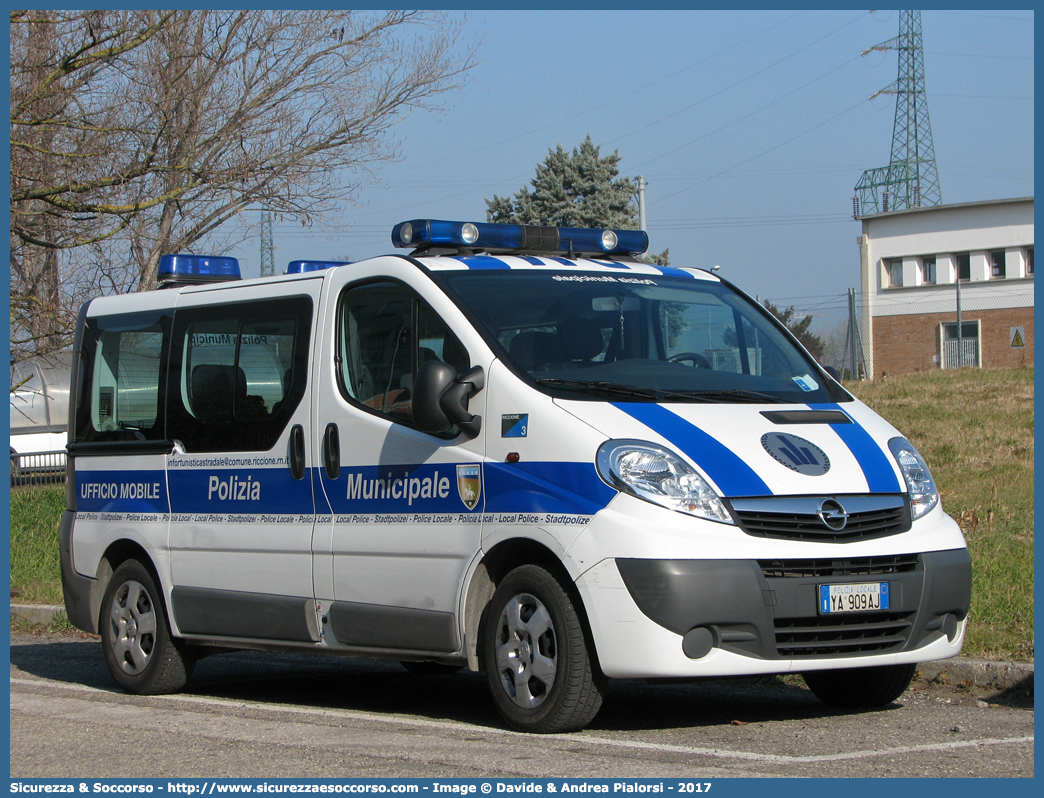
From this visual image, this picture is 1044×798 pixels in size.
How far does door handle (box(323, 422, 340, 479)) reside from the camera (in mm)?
7039

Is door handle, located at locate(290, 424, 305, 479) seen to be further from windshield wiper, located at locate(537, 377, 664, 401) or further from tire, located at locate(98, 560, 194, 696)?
windshield wiper, located at locate(537, 377, 664, 401)

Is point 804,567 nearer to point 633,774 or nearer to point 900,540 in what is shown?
point 900,540

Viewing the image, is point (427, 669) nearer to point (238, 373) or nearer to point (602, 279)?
point (238, 373)

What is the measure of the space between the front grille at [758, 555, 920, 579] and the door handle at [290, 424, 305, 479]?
2641 millimetres

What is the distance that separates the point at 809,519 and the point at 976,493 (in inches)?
348

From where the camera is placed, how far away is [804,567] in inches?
229

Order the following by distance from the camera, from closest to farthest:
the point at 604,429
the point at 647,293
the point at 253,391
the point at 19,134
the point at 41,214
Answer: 1. the point at 604,429
2. the point at 647,293
3. the point at 253,391
4. the point at 41,214
5. the point at 19,134

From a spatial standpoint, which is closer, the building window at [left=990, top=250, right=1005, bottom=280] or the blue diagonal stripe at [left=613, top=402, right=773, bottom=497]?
the blue diagonal stripe at [left=613, top=402, right=773, bottom=497]

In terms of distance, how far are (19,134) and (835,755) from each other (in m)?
11.0

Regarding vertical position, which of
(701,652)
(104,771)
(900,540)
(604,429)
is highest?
(604,429)

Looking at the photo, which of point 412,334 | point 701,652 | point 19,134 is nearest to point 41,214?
point 19,134

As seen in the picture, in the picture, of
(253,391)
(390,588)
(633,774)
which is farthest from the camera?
(253,391)

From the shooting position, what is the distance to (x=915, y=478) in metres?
6.32
